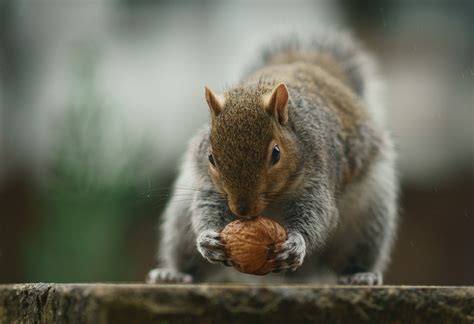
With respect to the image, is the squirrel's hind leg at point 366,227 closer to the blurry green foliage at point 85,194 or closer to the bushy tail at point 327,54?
the bushy tail at point 327,54

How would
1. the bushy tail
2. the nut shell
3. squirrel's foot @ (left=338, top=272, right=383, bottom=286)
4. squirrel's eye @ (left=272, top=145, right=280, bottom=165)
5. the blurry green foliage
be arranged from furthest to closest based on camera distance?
the blurry green foliage < the bushy tail < squirrel's foot @ (left=338, top=272, right=383, bottom=286) < squirrel's eye @ (left=272, top=145, right=280, bottom=165) < the nut shell

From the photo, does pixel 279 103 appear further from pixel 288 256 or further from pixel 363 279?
pixel 363 279

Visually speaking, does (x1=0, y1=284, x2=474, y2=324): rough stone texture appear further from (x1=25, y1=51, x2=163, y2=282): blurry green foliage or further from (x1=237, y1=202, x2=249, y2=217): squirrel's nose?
(x1=25, y1=51, x2=163, y2=282): blurry green foliage


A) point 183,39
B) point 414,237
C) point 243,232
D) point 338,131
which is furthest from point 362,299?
point 183,39

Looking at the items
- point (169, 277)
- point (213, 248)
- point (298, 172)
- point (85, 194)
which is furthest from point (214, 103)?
point (85, 194)

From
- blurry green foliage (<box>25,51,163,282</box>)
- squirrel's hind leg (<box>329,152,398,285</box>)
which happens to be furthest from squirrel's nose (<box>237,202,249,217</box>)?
blurry green foliage (<box>25,51,163,282</box>)
